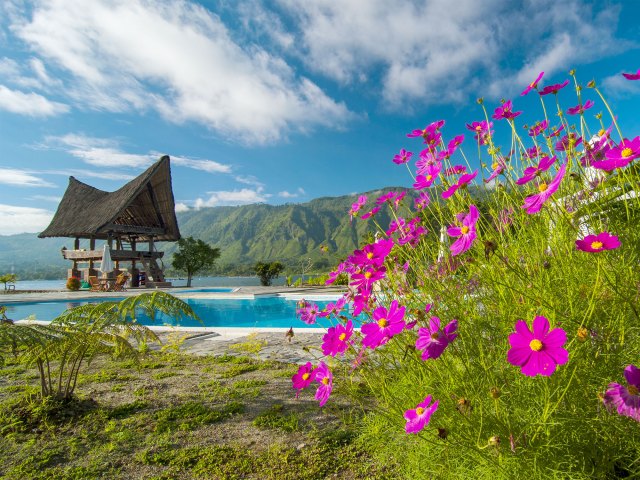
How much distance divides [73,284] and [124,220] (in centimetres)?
472

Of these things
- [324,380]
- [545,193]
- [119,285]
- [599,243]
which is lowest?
[119,285]

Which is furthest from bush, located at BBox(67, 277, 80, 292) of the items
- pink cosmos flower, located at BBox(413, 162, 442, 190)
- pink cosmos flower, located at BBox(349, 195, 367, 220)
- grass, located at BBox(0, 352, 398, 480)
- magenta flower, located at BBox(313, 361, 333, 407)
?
pink cosmos flower, located at BBox(413, 162, 442, 190)

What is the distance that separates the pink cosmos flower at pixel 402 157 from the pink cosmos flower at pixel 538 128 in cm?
51

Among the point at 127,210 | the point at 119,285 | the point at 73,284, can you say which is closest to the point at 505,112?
the point at 119,285

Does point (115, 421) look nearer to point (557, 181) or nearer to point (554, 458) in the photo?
point (554, 458)

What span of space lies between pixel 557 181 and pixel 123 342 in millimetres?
2648

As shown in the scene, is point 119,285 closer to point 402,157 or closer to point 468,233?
point 402,157

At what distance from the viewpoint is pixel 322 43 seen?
6.38 meters

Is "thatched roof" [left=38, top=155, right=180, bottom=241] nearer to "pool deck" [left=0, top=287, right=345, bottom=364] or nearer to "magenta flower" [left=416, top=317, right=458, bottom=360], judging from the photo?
"pool deck" [left=0, top=287, right=345, bottom=364]

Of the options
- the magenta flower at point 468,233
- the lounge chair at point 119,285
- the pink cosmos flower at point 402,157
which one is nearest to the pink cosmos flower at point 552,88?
the pink cosmos flower at point 402,157

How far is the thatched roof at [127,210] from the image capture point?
1786cm

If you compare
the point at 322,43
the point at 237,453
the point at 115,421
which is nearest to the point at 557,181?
the point at 237,453

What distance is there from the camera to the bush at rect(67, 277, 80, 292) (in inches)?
653

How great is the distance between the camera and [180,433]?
214 centimetres
